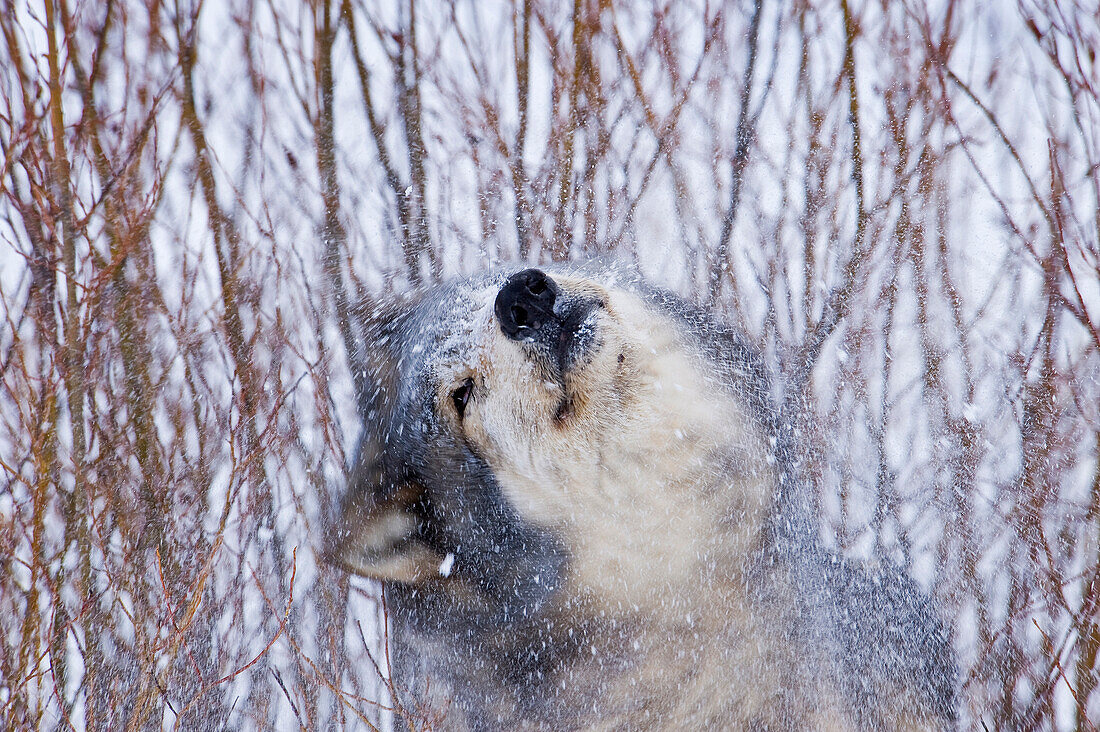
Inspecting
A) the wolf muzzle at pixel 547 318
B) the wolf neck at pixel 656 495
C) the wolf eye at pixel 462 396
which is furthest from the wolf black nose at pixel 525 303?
the wolf neck at pixel 656 495

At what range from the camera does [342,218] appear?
99.3 inches

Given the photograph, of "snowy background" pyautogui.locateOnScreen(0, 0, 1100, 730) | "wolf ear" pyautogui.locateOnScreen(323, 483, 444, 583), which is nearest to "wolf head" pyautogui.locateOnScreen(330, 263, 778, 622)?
"wolf ear" pyautogui.locateOnScreen(323, 483, 444, 583)

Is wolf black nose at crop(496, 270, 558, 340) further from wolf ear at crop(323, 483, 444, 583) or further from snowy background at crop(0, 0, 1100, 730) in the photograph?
snowy background at crop(0, 0, 1100, 730)

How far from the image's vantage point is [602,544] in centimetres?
149

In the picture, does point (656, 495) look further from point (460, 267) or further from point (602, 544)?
point (460, 267)

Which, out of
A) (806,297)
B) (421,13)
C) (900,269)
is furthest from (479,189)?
(900,269)

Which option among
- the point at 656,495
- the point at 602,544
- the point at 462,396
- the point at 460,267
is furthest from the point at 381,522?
the point at 460,267

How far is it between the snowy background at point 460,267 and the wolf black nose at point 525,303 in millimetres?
1032

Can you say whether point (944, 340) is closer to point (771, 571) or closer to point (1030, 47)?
point (1030, 47)

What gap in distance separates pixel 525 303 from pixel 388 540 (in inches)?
23.2

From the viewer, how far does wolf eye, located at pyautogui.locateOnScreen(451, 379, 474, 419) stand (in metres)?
1.45

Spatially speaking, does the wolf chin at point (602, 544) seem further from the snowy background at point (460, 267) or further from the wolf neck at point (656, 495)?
the snowy background at point (460, 267)

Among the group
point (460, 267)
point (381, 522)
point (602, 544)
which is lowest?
point (602, 544)

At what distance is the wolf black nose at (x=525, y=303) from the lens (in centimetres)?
136
